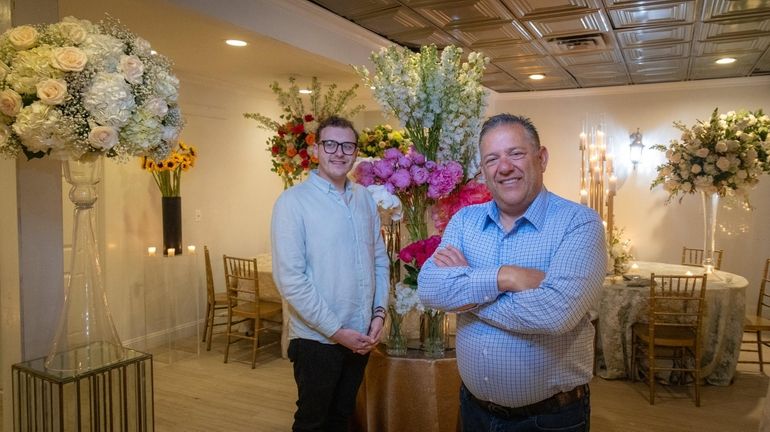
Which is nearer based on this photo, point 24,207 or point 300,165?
point 24,207

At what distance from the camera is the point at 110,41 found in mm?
1681

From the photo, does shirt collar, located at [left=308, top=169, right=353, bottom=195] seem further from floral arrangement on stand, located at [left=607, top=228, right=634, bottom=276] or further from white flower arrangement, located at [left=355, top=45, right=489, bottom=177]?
floral arrangement on stand, located at [left=607, top=228, right=634, bottom=276]

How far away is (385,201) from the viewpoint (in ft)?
7.35

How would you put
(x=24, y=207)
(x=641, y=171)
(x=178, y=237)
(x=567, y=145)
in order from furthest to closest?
(x=567, y=145)
(x=641, y=171)
(x=178, y=237)
(x=24, y=207)

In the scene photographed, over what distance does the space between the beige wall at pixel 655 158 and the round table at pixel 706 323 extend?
2.43m

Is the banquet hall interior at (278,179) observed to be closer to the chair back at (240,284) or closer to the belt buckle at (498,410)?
the chair back at (240,284)

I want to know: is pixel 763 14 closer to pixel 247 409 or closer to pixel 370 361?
pixel 370 361

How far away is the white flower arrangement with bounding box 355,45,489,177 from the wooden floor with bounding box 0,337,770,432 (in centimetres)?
215

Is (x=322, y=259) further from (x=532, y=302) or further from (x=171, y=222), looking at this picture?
(x=171, y=222)

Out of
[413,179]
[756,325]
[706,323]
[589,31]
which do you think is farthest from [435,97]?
[756,325]

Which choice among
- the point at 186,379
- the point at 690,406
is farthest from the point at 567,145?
the point at 186,379

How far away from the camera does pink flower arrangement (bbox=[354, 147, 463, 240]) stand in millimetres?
2189

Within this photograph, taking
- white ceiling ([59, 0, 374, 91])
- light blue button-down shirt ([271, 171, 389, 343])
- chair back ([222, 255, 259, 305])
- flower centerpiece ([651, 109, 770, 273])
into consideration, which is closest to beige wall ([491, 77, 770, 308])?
flower centerpiece ([651, 109, 770, 273])

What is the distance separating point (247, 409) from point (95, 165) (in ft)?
7.66
